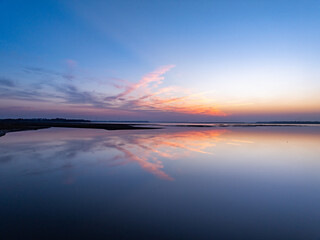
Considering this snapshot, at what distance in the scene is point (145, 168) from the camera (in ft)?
40.4

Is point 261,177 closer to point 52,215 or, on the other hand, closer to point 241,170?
point 241,170

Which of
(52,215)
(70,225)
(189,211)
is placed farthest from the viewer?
(189,211)

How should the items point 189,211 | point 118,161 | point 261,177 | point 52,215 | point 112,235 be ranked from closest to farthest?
point 112,235
point 52,215
point 189,211
point 261,177
point 118,161

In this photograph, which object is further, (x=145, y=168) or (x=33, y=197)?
(x=145, y=168)

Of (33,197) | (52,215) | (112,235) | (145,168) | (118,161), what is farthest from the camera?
(118,161)

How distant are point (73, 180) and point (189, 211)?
643 cm

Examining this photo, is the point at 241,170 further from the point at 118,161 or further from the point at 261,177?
the point at 118,161

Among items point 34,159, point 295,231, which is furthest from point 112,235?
point 34,159

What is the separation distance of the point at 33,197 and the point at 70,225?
10.6ft

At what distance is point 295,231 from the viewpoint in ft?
18.3

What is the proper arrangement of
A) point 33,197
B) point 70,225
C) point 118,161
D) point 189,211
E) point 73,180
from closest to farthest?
point 70,225 < point 189,211 < point 33,197 < point 73,180 < point 118,161

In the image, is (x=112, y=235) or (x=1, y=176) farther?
(x=1, y=176)

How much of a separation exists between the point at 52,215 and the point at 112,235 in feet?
8.04

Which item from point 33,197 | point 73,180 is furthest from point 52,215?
point 73,180
